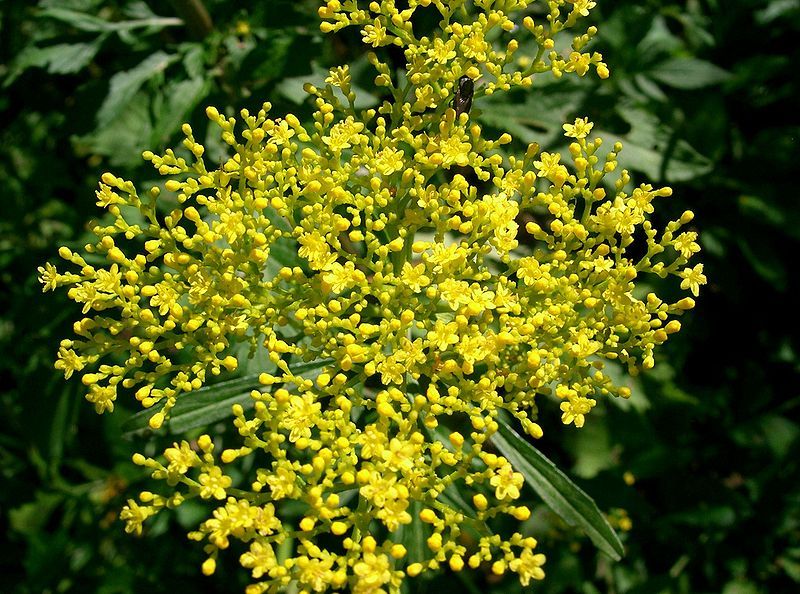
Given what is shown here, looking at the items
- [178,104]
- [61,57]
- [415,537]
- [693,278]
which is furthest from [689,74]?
[61,57]

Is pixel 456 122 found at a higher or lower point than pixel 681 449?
higher

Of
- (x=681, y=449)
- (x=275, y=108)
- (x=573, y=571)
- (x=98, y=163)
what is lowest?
(x=573, y=571)

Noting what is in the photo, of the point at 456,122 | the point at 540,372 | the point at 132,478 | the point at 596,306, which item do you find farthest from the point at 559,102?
the point at 132,478

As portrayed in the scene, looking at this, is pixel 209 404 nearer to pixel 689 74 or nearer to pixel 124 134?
pixel 124 134

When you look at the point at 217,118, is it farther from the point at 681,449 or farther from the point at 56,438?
the point at 681,449

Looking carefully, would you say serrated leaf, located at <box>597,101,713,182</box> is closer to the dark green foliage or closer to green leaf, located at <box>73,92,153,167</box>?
the dark green foliage

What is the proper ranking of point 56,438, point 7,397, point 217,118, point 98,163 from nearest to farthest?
point 217,118 → point 56,438 → point 7,397 → point 98,163

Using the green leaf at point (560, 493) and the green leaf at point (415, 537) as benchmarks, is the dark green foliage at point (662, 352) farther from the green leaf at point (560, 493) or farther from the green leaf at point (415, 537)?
the green leaf at point (415, 537)
